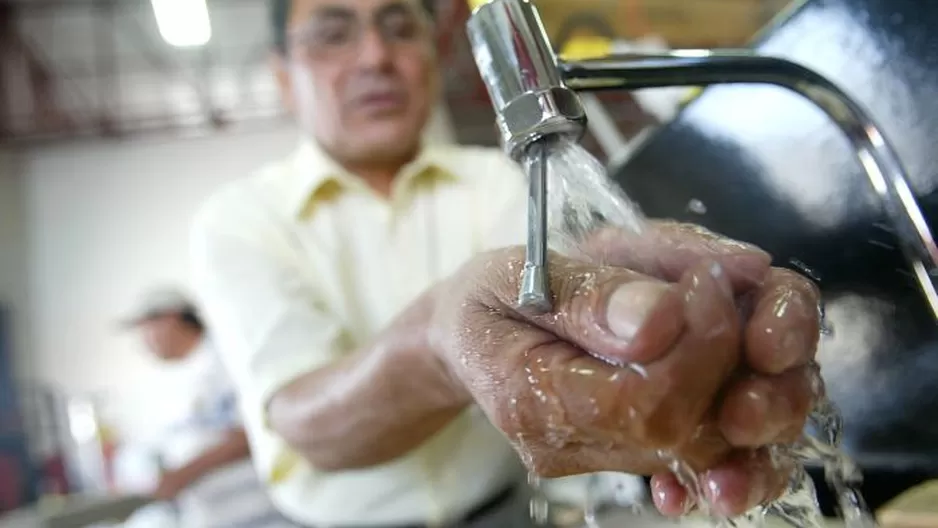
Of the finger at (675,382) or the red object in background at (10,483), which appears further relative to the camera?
the red object in background at (10,483)

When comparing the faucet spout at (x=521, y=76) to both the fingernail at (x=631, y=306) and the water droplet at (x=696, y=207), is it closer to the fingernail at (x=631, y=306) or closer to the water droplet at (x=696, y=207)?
the fingernail at (x=631, y=306)

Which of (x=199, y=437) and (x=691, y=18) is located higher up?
(x=691, y=18)

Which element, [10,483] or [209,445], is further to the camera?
[10,483]

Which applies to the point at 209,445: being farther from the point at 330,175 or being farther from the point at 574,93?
the point at 574,93

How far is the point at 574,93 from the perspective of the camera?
A: 327 millimetres

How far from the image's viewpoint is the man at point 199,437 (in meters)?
1.37

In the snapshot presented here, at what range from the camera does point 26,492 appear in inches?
147

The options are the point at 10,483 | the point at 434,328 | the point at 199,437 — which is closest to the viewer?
the point at 434,328

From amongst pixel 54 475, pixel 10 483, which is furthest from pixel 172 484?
pixel 10 483

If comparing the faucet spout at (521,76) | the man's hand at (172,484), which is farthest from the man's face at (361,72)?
the man's hand at (172,484)

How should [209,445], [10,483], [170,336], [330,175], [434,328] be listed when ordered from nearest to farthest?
[434,328] → [330,175] → [209,445] → [170,336] → [10,483]

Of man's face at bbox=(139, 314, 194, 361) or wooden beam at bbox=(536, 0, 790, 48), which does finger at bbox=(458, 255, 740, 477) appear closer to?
wooden beam at bbox=(536, 0, 790, 48)

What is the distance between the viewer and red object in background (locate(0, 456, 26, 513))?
145 inches

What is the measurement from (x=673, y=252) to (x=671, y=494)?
3.9 inches
